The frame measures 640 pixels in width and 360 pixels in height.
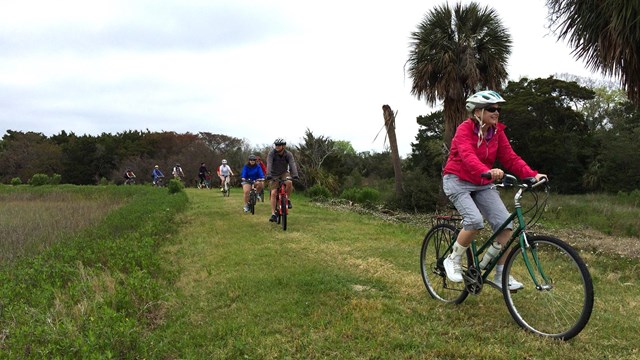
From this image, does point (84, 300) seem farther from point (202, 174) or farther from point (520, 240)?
point (202, 174)

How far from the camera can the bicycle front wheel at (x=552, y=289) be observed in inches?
125

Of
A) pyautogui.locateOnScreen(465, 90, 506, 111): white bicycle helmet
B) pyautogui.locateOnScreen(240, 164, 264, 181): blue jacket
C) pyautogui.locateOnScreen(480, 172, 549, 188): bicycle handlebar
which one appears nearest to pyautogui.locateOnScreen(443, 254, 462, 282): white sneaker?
pyautogui.locateOnScreen(480, 172, 549, 188): bicycle handlebar

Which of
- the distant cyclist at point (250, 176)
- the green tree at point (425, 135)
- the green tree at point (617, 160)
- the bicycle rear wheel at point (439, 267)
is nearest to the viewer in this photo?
the bicycle rear wheel at point (439, 267)

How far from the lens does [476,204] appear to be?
397cm

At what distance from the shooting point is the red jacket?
3.76 meters

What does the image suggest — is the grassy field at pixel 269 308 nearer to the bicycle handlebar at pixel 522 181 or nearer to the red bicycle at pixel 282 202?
the bicycle handlebar at pixel 522 181

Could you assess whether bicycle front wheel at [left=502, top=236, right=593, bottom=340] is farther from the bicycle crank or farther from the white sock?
the white sock

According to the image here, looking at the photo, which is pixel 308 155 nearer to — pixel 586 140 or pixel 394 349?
pixel 586 140

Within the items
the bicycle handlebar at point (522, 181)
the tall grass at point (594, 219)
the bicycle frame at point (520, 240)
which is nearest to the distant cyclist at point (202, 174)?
the tall grass at point (594, 219)

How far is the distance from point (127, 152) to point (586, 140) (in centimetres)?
4672

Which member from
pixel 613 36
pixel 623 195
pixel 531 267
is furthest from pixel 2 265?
pixel 623 195

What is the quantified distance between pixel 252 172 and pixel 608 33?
28.3 ft

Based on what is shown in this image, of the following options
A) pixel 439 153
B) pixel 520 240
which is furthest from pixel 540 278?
pixel 439 153

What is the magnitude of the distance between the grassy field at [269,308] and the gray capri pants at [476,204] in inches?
32.4
